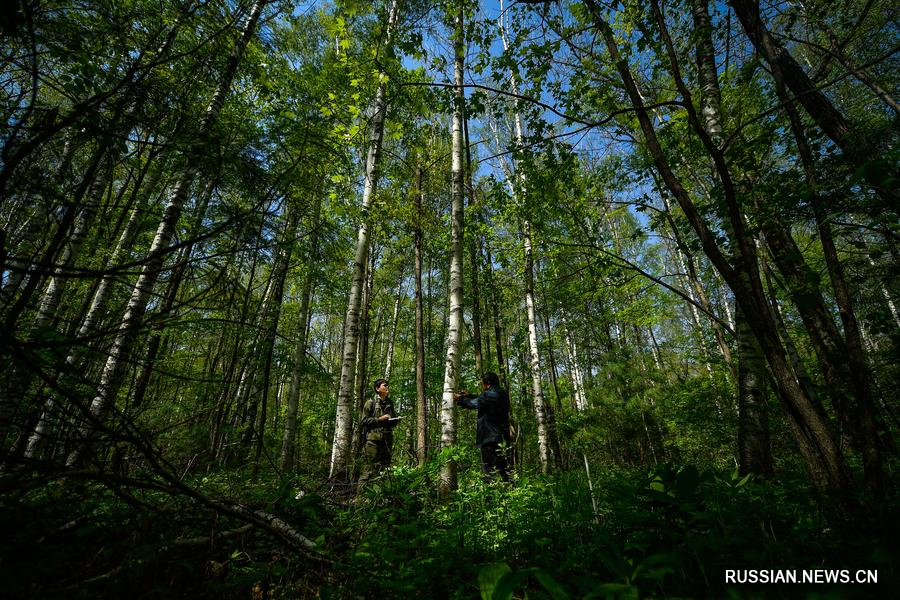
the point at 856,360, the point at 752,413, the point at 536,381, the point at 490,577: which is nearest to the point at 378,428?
the point at 536,381

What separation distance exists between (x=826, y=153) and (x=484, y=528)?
4823 mm

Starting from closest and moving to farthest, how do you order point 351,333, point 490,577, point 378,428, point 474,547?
point 490,577
point 474,547
point 378,428
point 351,333

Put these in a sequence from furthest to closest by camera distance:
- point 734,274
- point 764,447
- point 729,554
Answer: point 764,447, point 734,274, point 729,554

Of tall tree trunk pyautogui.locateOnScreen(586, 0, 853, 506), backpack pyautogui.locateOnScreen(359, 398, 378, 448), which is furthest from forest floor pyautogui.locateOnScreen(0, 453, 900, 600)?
backpack pyautogui.locateOnScreen(359, 398, 378, 448)

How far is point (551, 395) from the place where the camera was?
14.0 meters

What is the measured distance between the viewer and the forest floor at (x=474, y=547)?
1222 millimetres

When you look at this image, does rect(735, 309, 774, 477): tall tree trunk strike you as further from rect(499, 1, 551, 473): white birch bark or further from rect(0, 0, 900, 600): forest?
rect(499, 1, 551, 473): white birch bark

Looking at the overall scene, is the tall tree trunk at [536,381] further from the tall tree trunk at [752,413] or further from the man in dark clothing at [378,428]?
the tall tree trunk at [752,413]

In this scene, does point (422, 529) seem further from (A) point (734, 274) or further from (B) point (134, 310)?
(B) point (134, 310)

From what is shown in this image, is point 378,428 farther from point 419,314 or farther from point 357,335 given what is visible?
point 419,314

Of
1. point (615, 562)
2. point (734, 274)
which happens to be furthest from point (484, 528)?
point (734, 274)

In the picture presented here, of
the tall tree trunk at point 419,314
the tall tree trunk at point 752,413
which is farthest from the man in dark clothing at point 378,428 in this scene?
the tall tree trunk at point 752,413

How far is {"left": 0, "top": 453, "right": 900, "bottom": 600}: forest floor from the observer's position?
1.22 m

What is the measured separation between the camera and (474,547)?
7.50ft
